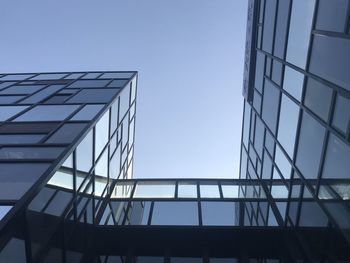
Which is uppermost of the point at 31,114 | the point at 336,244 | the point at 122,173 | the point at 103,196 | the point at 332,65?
the point at 332,65

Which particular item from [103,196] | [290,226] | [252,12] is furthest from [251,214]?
[252,12]

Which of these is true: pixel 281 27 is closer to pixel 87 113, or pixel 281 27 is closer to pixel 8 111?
pixel 87 113

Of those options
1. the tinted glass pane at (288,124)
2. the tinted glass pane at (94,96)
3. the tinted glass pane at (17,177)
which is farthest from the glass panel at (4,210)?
the tinted glass pane at (288,124)

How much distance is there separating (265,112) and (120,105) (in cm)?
683

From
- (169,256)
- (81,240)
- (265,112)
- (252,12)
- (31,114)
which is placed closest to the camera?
(81,240)

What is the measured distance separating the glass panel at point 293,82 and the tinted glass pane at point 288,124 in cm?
33

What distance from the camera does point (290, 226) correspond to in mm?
12422

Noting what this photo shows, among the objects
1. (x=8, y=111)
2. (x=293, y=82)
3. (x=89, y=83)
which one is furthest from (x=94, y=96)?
(x=293, y=82)

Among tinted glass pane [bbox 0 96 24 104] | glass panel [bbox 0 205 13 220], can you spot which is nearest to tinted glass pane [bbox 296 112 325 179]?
glass panel [bbox 0 205 13 220]

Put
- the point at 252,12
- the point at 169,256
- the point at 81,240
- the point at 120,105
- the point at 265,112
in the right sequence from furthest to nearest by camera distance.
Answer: the point at 252,12
the point at 120,105
the point at 265,112
the point at 169,256
the point at 81,240

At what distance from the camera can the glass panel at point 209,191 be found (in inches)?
632

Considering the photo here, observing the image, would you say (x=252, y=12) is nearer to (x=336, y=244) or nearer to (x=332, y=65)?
(x=332, y=65)

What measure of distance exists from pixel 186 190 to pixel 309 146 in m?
7.28

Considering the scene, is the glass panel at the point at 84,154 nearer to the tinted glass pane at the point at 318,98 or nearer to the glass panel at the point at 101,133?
the glass panel at the point at 101,133
